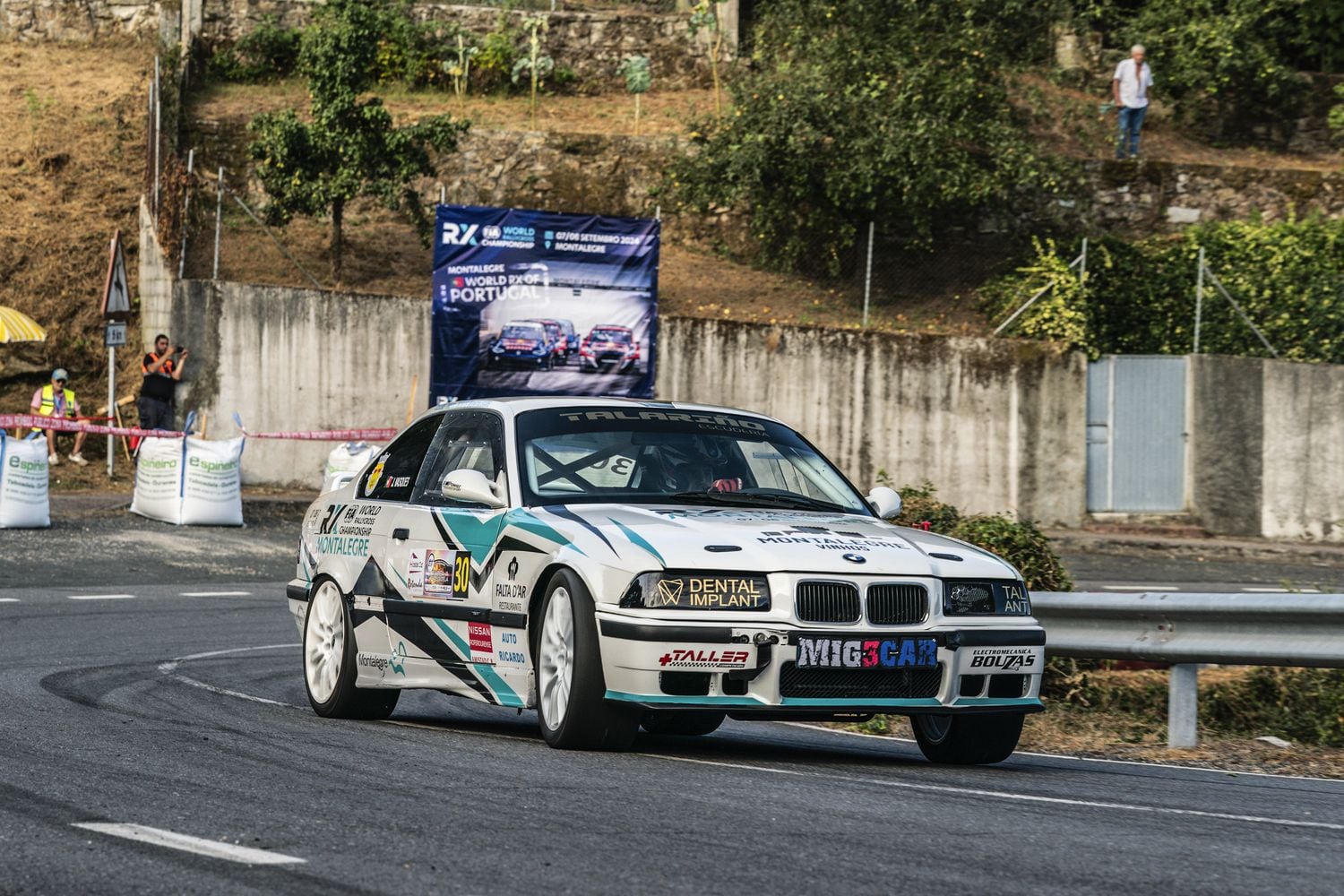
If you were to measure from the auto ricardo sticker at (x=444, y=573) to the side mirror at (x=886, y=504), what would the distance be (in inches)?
76.0

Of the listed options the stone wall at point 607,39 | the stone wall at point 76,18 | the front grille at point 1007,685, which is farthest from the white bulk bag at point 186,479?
the stone wall at point 76,18

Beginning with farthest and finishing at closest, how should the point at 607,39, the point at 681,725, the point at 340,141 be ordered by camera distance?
the point at 607,39 → the point at 340,141 → the point at 681,725

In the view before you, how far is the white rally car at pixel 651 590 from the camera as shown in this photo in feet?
25.6

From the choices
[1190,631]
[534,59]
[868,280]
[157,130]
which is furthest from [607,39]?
[1190,631]

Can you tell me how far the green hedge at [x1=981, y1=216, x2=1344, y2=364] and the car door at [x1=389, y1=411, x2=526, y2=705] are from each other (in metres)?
19.9

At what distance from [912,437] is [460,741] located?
20.0m

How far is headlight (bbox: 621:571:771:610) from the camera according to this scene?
7789mm

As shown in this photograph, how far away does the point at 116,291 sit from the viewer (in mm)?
26438

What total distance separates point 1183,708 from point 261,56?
32.3 m

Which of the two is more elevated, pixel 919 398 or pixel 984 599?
pixel 919 398

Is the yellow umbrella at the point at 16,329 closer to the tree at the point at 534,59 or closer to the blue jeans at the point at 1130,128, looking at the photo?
the tree at the point at 534,59

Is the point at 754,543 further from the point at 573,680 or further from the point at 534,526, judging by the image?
the point at 534,526

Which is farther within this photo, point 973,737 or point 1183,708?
point 1183,708

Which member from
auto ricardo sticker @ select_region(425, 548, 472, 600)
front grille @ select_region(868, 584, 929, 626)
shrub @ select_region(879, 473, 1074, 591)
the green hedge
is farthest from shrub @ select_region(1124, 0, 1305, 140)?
front grille @ select_region(868, 584, 929, 626)
